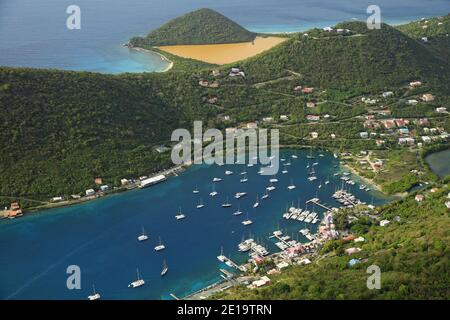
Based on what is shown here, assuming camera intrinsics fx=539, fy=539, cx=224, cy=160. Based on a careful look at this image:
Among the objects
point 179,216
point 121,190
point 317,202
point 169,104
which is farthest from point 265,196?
point 169,104

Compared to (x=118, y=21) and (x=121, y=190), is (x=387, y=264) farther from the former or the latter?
(x=118, y=21)

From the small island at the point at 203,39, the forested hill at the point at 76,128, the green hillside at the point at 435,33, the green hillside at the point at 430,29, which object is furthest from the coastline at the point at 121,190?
the green hillside at the point at 430,29

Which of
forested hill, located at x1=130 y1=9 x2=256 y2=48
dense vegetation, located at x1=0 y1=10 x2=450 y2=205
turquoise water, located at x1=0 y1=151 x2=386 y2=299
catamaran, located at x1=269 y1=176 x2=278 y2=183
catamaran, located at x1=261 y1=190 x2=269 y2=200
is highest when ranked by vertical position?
forested hill, located at x1=130 y1=9 x2=256 y2=48

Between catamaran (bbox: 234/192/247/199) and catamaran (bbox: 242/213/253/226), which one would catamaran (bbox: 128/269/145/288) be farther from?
catamaran (bbox: 234/192/247/199)

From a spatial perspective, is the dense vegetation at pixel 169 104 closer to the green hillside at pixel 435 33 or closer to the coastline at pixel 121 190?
the coastline at pixel 121 190

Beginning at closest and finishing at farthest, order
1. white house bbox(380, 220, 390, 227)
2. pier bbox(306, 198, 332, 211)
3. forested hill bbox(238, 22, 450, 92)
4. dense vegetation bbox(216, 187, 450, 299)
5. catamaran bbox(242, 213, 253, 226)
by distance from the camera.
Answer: dense vegetation bbox(216, 187, 450, 299) < white house bbox(380, 220, 390, 227) < catamaran bbox(242, 213, 253, 226) < pier bbox(306, 198, 332, 211) < forested hill bbox(238, 22, 450, 92)

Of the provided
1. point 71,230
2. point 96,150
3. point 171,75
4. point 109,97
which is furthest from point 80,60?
point 71,230

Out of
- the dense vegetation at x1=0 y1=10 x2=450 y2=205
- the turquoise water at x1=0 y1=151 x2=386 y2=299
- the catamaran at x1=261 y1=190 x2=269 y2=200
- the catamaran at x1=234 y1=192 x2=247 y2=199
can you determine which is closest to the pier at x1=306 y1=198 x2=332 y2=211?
the turquoise water at x1=0 y1=151 x2=386 y2=299
